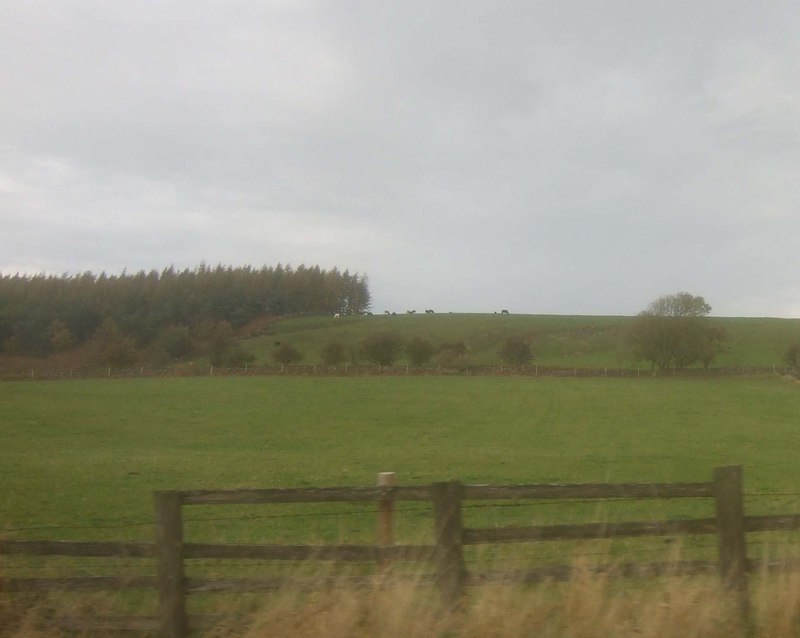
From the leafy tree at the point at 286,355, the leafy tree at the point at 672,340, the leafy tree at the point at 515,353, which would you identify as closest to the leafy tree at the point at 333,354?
the leafy tree at the point at 286,355

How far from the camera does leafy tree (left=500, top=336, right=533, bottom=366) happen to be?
8000cm

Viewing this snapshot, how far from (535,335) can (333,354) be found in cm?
4565

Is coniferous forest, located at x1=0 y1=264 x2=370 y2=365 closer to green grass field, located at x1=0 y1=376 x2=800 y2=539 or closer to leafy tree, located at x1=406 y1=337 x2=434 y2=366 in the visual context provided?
green grass field, located at x1=0 y1=376 x2=800 y2=539

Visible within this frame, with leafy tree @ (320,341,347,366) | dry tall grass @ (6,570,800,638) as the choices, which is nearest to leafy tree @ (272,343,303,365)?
leafy tree @ (320,341,347,366)

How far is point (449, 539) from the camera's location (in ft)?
21.8

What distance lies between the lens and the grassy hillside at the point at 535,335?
8854cm

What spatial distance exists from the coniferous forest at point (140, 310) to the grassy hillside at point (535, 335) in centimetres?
507

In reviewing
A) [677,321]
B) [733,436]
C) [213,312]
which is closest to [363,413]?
[733,436]

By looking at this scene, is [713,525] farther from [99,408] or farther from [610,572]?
[99,408]

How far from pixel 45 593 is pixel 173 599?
3.58 ft

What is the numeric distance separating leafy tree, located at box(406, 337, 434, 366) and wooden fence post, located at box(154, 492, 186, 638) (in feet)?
224

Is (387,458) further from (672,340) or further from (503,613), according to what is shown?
(672,340)

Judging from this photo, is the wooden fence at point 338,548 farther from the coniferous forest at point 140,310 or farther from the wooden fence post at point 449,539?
the coniferous forest at point 140,310

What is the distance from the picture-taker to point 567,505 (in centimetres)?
1445
